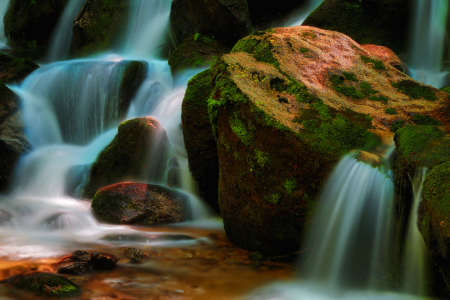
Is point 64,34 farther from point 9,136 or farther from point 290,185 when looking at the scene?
point 290,185

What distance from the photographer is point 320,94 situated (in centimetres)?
453

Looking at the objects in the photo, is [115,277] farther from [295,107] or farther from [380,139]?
[380,139]

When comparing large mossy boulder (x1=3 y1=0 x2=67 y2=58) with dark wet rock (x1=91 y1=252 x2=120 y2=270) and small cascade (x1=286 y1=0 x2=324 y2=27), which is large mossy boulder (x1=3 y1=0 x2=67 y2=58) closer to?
small cascade (x1=286 y1=0 x2=324 y2=27)

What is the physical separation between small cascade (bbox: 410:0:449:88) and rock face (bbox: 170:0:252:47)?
4.31 metres

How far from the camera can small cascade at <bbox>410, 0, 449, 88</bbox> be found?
8969 millimetres

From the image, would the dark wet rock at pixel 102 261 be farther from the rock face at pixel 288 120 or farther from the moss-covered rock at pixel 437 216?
the moss-covered rock at pixel 437 216

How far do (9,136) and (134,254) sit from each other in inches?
234

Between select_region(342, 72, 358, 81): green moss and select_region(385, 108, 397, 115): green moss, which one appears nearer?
select_region(385, 108, 397, 115): green moss

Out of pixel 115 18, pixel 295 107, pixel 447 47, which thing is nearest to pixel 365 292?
pixel 295 107

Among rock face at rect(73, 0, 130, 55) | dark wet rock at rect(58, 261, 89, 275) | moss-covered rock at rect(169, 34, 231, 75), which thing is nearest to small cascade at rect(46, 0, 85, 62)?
rock face at rect(73, 0, 130, 55)

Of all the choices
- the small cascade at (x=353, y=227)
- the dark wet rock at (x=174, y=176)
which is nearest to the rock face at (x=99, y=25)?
the dark wet rock at (x=174, y=176)

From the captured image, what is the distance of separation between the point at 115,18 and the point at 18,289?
1256 cm

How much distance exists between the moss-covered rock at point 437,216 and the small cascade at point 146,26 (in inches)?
431

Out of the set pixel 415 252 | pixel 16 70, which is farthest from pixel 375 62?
pixel 16 70
